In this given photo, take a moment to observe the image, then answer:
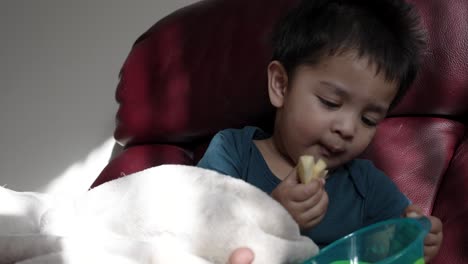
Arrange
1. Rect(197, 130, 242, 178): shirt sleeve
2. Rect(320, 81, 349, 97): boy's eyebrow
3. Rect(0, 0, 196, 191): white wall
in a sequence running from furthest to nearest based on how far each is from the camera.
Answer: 1. Rect(0, 0, 196, 191): white wall
2. Rect(197, 130, 242, 178): shirt sleeve
3. Rect(320, 81, 349, 97): boy's eyebrow

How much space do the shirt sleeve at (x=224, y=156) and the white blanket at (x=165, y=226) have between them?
1.15 feet

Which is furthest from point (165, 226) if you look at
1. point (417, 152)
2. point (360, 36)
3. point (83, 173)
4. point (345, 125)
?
point (83, 173)

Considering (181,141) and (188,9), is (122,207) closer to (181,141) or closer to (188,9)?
(181,141)

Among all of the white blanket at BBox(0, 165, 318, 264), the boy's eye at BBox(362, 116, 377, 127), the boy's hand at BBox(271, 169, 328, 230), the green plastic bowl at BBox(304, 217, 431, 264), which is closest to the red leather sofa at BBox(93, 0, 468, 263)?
the boy's eye at BBox(362, 116, 377, 127)

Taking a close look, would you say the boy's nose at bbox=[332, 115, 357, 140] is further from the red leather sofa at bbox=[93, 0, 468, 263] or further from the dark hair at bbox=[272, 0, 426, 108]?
the red leather sofa at bbox=[93, 0, 468, 263]

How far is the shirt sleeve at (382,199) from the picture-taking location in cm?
109

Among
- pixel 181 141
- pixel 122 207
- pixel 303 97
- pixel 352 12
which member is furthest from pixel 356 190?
pixel 122 207

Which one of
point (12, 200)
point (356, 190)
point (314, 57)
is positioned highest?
point (314, 57)

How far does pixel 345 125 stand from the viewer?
0.98 metres

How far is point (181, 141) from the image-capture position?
138 centimetres

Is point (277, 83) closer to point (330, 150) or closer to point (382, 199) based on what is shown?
point (330, 150)

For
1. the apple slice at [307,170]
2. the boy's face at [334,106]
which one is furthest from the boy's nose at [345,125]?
the apple slice at [307,170]

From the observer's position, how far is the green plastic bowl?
2.14 feet

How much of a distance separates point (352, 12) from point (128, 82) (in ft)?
1.98
